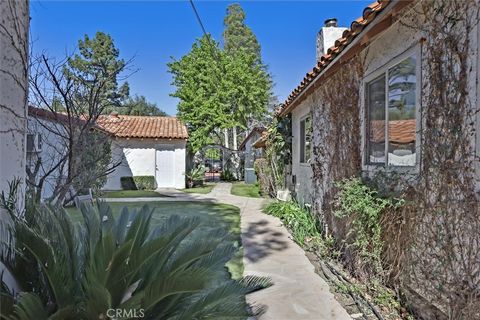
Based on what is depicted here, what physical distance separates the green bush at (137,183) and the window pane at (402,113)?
21782 mm

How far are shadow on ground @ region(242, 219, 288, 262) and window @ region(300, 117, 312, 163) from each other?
8.88 feet

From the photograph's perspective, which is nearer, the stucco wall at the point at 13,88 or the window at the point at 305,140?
the stucco wall at the point at 13,88

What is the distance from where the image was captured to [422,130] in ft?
14.8

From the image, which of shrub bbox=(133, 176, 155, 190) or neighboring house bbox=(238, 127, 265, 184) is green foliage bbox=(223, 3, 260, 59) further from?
shrub bbox=(133, 176, 155, 190)

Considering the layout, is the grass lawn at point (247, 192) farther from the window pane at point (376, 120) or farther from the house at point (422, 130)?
the window pane at point (376, 120)

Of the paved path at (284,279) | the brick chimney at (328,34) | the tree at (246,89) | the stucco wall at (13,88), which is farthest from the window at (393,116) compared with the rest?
the tree at (246,89)

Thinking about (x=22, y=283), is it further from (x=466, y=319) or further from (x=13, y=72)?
(x=466, y=319)

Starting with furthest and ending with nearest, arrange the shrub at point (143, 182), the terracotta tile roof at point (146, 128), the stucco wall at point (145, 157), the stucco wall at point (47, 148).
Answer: the stucco wall at point (145, 157), the terracotta tile roof at point (146, 128), the shrub at point (143, 182), the stucco wall at point (47, 148)

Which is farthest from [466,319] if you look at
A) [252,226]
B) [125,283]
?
[252,226]

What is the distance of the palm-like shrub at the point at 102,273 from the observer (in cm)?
298

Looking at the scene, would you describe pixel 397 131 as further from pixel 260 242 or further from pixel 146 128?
pixel 146 128

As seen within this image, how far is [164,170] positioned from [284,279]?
70.0 feet

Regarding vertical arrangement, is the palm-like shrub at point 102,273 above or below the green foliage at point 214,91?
below
